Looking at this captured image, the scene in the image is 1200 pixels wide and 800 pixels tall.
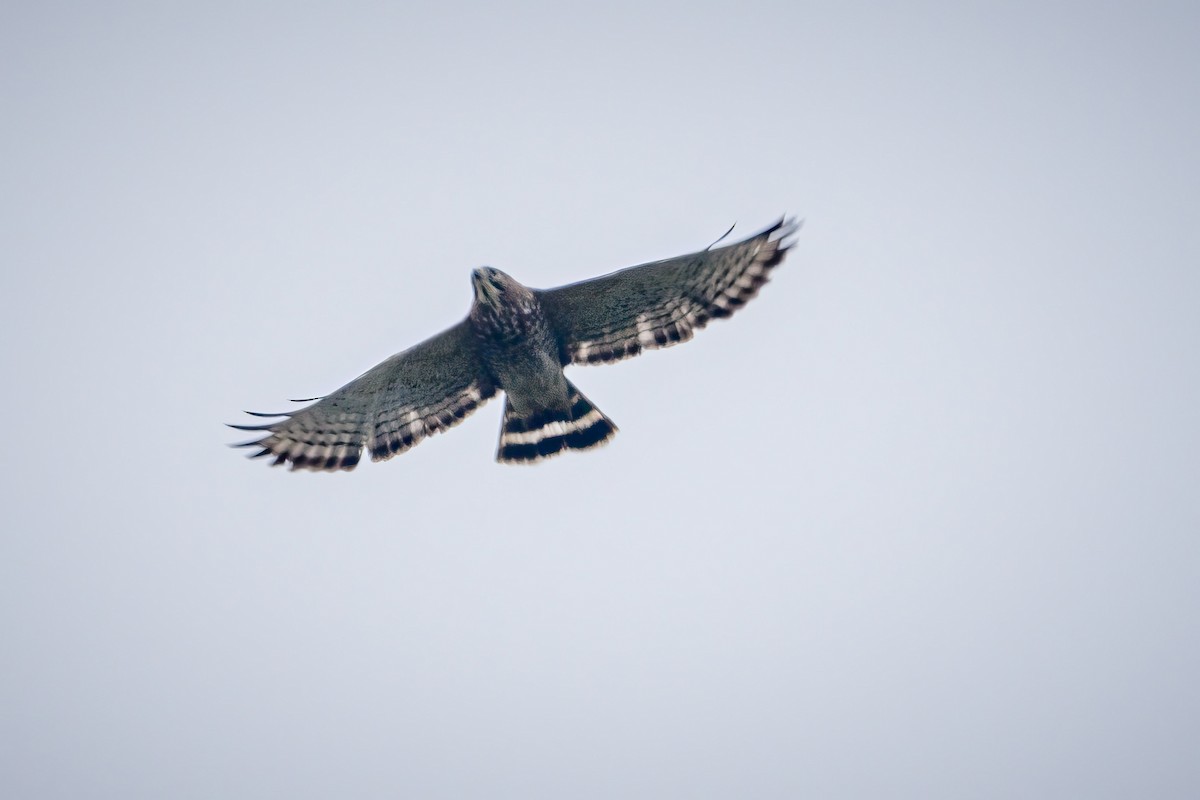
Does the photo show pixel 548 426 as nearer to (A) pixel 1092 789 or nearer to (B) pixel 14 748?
(A) pixel 1092 789

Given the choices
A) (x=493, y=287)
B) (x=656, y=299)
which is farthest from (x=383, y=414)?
(x=656, y=299)

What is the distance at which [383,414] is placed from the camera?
30.9 ft

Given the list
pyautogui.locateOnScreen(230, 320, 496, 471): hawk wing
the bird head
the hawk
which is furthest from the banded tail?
the bird head

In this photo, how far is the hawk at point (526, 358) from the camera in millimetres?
8602

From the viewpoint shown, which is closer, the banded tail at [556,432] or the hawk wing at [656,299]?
the hawk wing at [656,299]

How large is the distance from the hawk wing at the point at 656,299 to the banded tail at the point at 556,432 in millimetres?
619

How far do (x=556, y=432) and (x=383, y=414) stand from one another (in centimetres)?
162

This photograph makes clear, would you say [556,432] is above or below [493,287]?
below

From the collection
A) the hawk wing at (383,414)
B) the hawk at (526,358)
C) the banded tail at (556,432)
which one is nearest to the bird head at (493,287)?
the hawk at (526,358)

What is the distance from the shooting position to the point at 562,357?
9.20 m

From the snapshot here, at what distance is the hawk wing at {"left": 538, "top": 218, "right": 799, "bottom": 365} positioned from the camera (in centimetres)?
856

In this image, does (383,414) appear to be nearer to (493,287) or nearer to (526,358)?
(526,358)

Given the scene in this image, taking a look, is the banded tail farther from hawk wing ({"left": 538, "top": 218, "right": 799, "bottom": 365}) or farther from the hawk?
hawk wing ({"left": 538, "top": 218, "right": 799, "bottom": 365})

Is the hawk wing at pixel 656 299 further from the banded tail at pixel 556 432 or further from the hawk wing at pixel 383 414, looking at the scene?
the hawk wing at pixel 383 414
